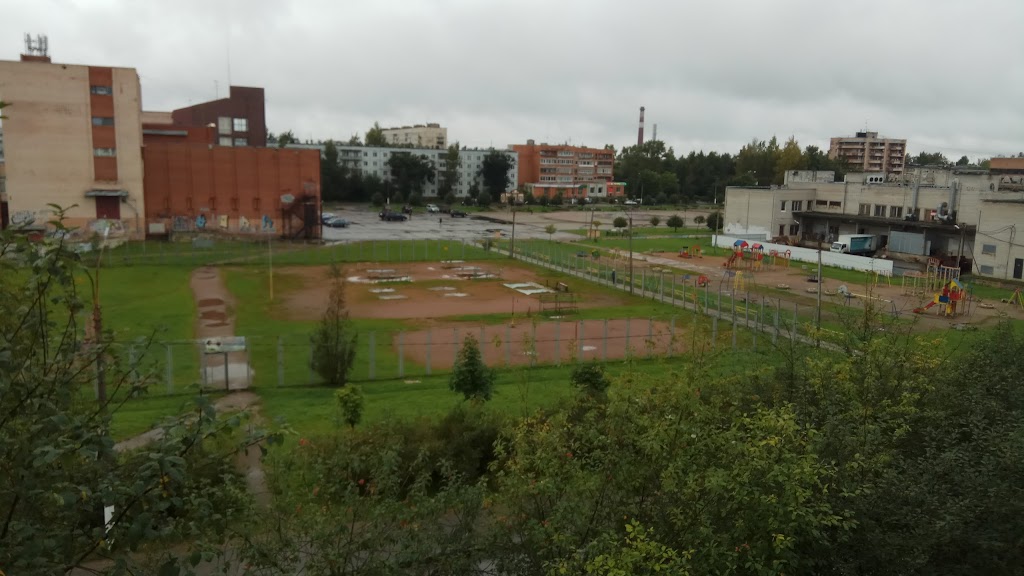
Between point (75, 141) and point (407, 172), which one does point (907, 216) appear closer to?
point (75, 141)

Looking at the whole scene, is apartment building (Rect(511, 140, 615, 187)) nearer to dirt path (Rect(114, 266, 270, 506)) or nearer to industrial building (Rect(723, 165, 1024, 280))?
industrial building (Rect(723, 165, 1024, 280))

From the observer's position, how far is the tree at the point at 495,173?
117m

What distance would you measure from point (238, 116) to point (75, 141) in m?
40.8

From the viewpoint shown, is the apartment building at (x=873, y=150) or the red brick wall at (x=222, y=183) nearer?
the red brick wall at (x=222, y=183)

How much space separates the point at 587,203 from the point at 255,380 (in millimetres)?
99692

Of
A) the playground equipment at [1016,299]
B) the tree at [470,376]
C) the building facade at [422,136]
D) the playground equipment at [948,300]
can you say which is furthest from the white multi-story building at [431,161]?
the tree at [470,376]

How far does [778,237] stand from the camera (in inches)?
2485

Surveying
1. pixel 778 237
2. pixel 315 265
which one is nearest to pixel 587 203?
pixel 778 237

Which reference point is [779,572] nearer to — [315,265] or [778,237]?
[315,265]

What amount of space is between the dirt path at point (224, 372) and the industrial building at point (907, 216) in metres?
34.8

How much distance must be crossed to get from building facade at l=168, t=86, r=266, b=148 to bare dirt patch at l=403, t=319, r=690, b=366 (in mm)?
70555

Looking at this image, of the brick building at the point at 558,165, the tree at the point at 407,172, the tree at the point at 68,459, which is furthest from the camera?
the brick building at the point at 558,165

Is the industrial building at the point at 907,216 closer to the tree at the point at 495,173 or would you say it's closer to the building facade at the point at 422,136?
the tree at the point at 495,173

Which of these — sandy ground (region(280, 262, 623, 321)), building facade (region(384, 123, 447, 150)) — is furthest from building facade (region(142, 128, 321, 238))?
building facade (region(384, 123, 447, 150))
